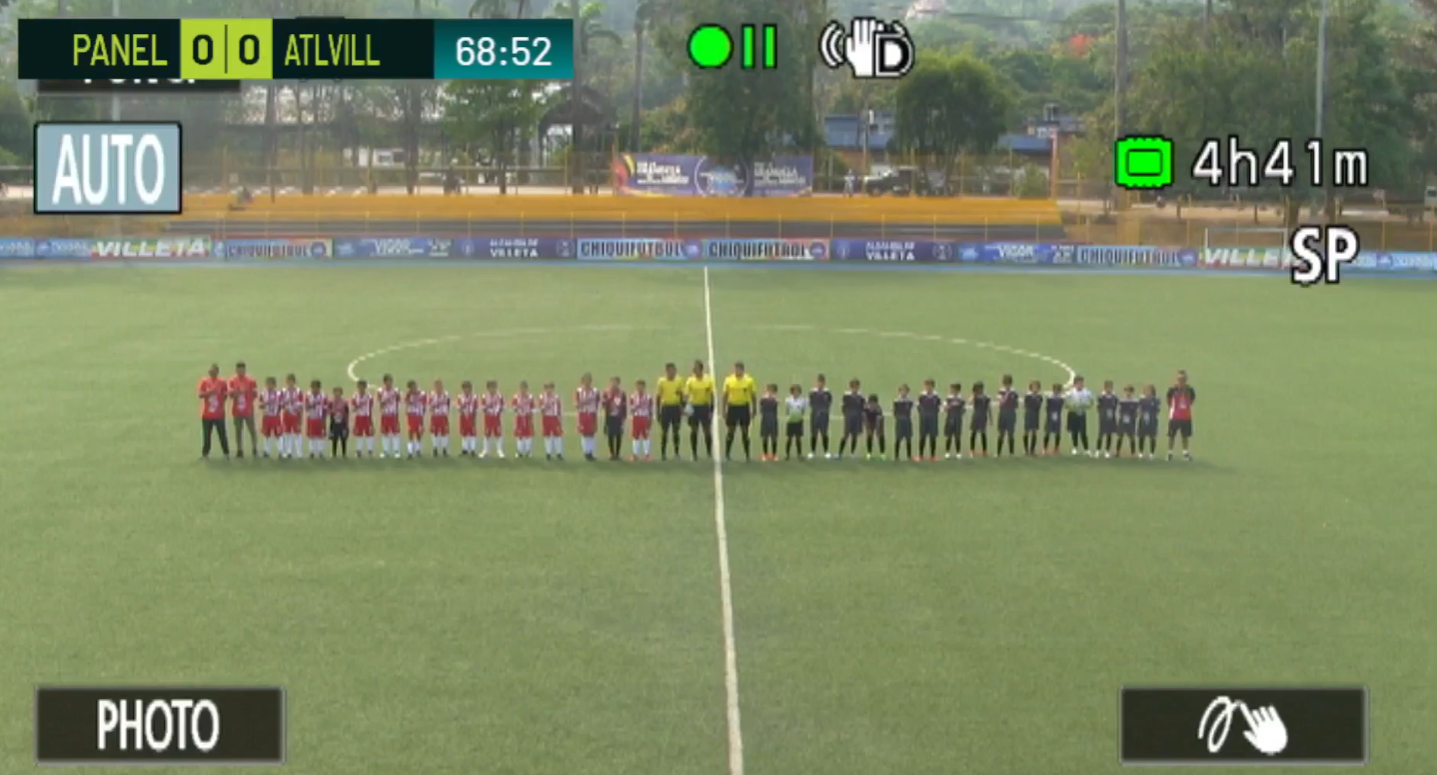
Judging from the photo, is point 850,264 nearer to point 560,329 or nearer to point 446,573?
point 560,329

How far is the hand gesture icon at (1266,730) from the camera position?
9.33 meters

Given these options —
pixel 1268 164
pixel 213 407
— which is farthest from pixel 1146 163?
pixel 213 407

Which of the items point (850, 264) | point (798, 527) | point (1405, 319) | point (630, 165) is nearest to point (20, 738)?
point (798, 527)

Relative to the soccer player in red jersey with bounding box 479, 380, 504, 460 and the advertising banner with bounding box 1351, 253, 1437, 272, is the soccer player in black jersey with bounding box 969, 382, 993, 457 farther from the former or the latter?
the advertising banner with bounding box 1351, 253, 1437, 272

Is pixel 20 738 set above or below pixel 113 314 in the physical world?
below

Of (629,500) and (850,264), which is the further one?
(850,264)

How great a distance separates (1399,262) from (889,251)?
16.6 metres

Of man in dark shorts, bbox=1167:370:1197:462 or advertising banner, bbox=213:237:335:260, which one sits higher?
advertising banner, bbox=213:237:335:260

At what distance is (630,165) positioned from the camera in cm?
7075

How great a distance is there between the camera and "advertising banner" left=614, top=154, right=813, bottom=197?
232ft

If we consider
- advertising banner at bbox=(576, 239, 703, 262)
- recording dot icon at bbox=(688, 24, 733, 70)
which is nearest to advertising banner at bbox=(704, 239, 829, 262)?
advertising banner at bbox=(576, 239, 703, 262)

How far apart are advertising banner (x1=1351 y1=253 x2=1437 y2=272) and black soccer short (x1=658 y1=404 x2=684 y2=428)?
136 ft

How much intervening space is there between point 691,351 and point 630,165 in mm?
34900
